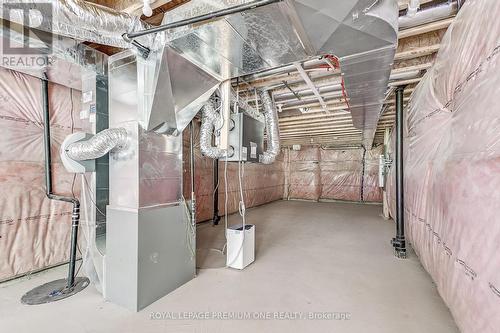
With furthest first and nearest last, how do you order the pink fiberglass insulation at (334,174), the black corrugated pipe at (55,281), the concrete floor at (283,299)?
the pink fiberglass insulation at (334,174) < the black corrugated pipe at (55,281) < the concrete floor at (283,299)

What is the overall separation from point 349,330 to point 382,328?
0.24 m

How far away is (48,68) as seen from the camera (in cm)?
210

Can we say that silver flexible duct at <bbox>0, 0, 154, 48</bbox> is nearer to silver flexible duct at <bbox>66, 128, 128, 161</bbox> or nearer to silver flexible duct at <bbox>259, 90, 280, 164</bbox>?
silver flexible duct at <bbox>66, 128, 128, 161</bbox>

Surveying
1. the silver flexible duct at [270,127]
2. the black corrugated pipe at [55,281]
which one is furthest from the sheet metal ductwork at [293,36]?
the black corrugated pipe at [55,281]

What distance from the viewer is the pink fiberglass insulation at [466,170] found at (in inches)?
42.8

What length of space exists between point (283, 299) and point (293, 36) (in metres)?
2.04

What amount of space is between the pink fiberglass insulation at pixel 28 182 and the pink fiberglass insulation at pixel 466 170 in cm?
366

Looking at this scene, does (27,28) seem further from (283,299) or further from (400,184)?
(400,184)

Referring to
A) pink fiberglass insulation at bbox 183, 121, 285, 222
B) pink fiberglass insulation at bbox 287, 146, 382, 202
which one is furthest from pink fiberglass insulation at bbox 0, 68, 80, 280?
pink fiberglass insulation at bbox 287, 146, 382, 202

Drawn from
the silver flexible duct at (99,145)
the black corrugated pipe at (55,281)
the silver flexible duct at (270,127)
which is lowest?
the black corrugated pipe at (55,281)

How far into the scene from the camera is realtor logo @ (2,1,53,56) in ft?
3.81

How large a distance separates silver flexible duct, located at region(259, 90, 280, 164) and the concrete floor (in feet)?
4.34

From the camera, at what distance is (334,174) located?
821 centimetres

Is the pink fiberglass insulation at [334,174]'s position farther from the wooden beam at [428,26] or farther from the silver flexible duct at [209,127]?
the wooden beam at [428,26]
